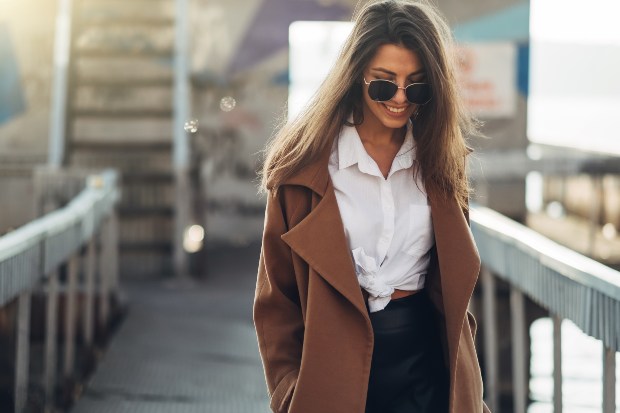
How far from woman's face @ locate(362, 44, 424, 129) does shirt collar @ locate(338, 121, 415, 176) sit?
0.30 ft

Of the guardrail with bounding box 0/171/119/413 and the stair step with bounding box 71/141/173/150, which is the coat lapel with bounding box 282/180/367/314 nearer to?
the guardrail with bounding box 0/171/119/413

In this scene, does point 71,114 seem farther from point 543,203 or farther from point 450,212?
point 543,203

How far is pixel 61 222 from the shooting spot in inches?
203

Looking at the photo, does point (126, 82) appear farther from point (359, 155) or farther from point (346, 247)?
point (346, 247)

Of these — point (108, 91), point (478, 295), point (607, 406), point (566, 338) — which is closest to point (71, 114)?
point (108, 91)

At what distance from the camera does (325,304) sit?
8.55 feet

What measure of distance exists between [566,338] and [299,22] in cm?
524

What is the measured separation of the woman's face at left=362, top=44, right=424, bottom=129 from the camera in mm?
2678

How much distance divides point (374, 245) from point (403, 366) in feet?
1.01

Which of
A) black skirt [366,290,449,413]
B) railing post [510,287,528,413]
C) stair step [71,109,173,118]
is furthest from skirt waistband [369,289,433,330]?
stair step [71,109,173,118]

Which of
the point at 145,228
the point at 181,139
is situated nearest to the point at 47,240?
the point at 181,139

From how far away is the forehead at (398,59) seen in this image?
8.79 feet

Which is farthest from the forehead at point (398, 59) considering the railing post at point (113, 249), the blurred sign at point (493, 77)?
the blurred sign at point (493, 77)

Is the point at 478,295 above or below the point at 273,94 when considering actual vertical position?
below
